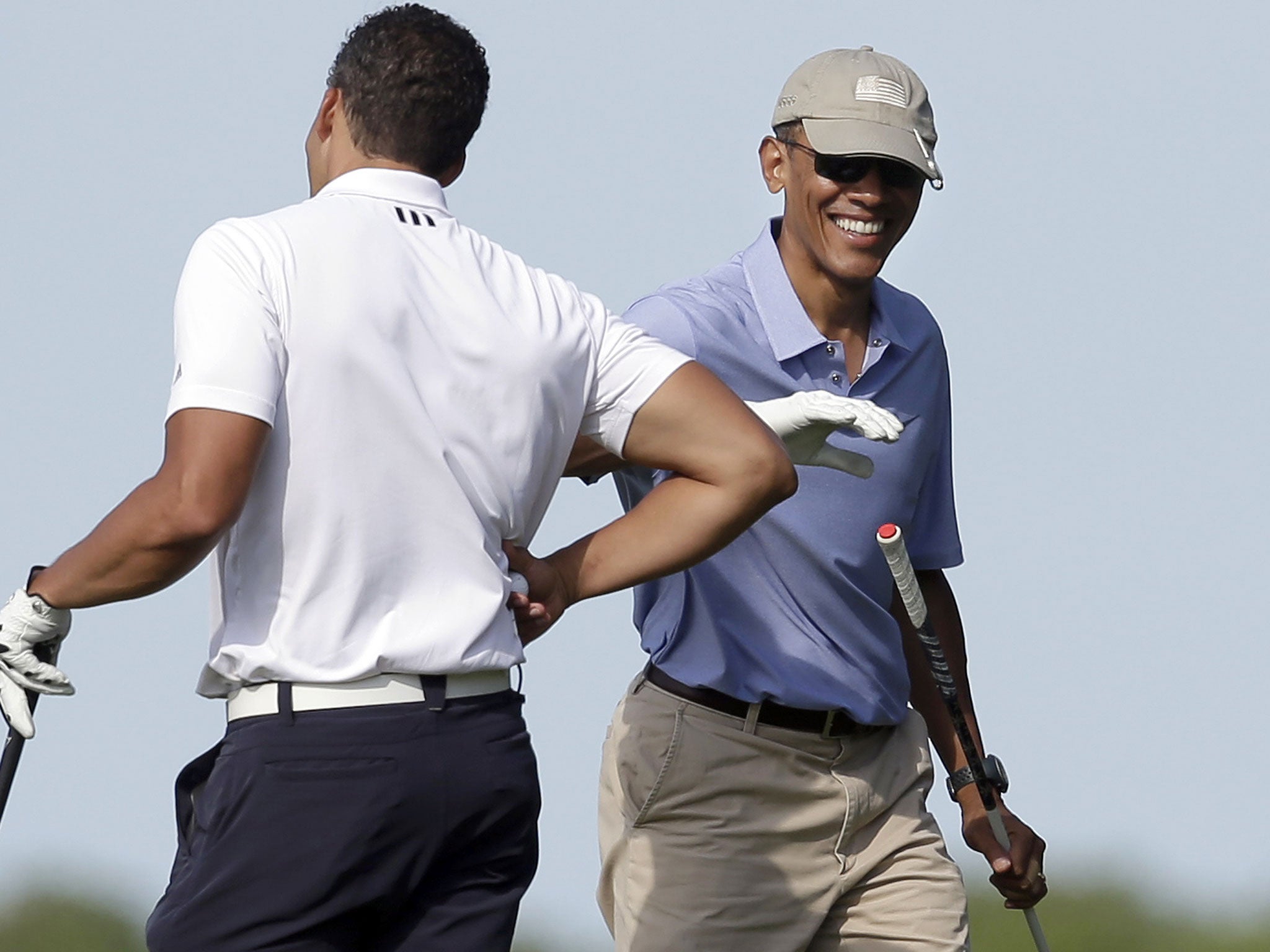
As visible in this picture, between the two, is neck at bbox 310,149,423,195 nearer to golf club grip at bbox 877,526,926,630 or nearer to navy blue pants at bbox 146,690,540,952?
navy blue pants at bbox 146,690,540,952

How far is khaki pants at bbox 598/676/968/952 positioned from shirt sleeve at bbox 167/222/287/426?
1629mm

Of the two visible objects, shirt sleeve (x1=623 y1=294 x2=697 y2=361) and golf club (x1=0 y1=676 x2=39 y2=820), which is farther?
shirt sleeve (x1=623 y1=294 x2=697 y2=361)

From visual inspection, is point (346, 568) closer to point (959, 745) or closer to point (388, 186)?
point (388, 186)

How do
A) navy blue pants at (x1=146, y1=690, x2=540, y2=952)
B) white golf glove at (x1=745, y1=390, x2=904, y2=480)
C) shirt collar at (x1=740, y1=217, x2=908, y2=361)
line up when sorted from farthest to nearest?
shirt collar at (x1=740, y1=217, x2=908, y2=361), white golf glove at (x1=745, y1=390, x2=904, y2=480), navy blue pants at (x1=146, y1=690, x2=540, y2=952)

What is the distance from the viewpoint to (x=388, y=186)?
2898 mm

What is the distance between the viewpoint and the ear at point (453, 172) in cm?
303

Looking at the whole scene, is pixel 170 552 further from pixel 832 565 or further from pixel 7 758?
pixel 832 565

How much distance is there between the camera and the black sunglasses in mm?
4156

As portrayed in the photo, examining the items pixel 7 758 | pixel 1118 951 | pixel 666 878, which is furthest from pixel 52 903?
pixel 7 758

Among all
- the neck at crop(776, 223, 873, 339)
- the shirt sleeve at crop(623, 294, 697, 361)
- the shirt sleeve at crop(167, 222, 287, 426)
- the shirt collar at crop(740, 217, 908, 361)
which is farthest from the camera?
the neck at crop(776, 223, 873, 339)

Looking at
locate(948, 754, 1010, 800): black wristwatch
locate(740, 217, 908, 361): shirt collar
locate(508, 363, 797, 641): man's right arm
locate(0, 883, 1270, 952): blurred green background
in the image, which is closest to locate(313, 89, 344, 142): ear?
locate(508, 363, 797, 641): man's right arm

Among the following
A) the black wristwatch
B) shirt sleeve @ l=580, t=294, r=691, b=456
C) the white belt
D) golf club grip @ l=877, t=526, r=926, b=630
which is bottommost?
the black wristwatch

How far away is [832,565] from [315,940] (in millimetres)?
1554

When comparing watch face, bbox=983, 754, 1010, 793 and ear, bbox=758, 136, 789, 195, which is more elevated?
ear, bbox=758, 136, 789, 195
